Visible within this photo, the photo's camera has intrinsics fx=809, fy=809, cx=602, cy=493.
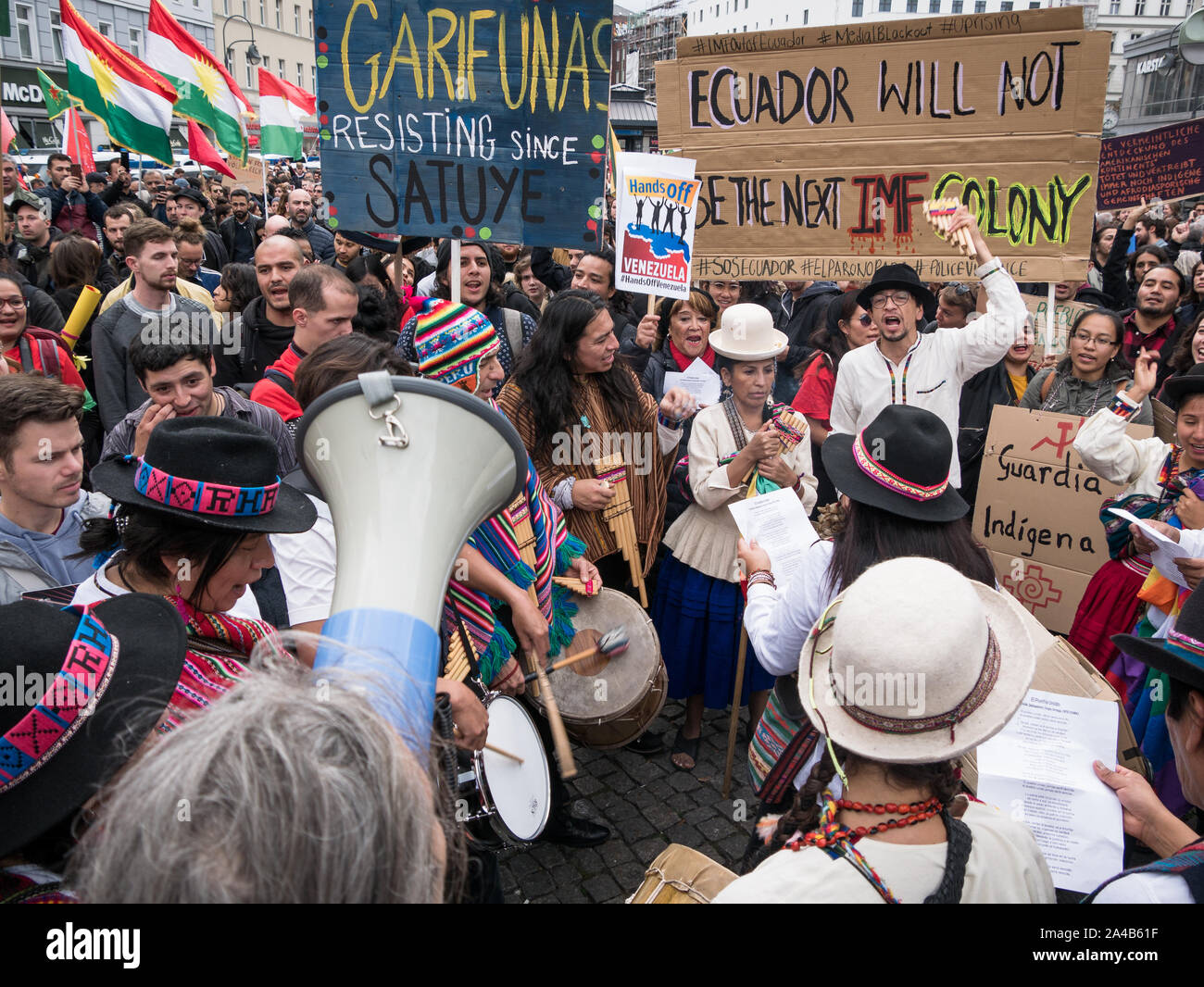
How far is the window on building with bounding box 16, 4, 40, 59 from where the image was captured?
1347 inches

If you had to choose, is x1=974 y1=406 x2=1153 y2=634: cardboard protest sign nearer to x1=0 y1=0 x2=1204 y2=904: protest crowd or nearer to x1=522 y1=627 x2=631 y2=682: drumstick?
x1=0 y1=0 x2=1204 y2=904: protest crowd

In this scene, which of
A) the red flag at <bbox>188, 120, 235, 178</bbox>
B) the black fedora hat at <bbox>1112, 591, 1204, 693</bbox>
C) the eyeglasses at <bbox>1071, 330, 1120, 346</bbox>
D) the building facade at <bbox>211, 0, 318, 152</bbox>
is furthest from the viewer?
the building facade at <bbox>211, 0, 318, 152</bbox>

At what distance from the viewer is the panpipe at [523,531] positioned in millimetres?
3168

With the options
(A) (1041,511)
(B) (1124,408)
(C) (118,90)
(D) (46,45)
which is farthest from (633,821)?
(D) (46,45)

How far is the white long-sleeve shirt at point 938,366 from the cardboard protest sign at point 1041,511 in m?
0.30

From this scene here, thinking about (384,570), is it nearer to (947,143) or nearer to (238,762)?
(238,762)

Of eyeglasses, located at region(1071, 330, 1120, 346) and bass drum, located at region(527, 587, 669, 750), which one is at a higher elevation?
eyeglasses, located at region(1071, 330, 1120, 346)

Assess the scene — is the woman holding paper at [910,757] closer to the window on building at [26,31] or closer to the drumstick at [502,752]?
the drumstick at [502,752]

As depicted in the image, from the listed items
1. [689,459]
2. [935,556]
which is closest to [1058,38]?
[689,459]

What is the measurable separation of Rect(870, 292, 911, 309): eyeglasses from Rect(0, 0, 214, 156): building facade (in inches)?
806

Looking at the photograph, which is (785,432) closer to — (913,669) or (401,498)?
(913,669)

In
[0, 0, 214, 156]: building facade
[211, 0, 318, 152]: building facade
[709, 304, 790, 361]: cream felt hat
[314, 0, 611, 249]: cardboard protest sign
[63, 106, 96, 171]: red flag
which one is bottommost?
[709, 304, 790, 361]: cream felt hat

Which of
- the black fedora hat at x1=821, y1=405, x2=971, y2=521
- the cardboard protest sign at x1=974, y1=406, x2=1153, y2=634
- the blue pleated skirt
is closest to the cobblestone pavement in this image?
the blue pleated skirt

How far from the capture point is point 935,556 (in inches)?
90.5
